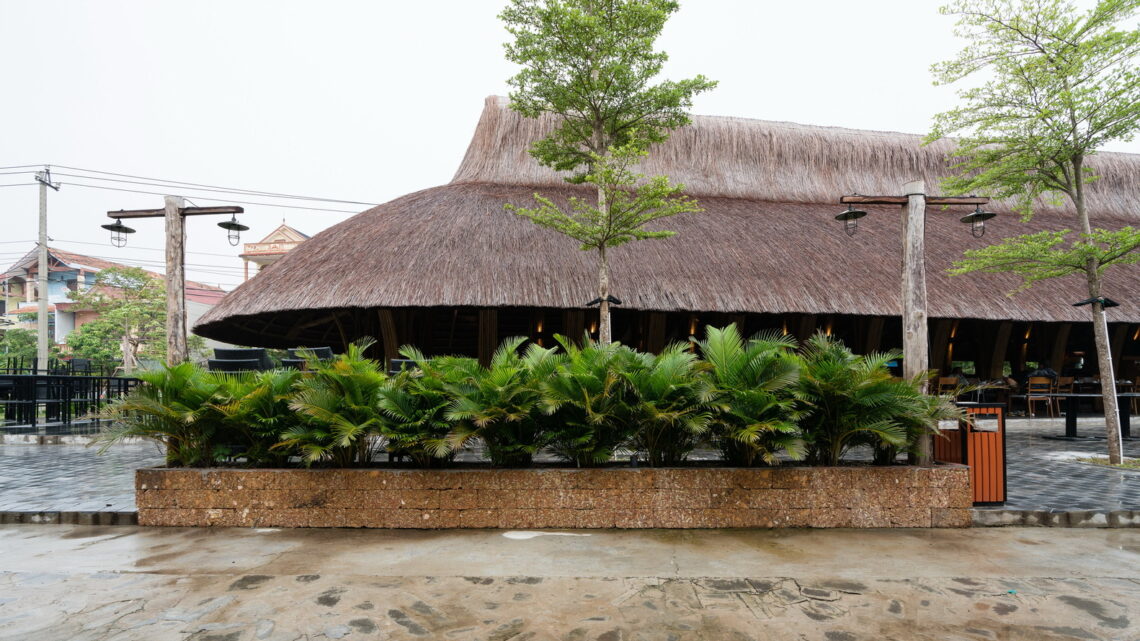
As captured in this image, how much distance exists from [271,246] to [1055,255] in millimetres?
45092

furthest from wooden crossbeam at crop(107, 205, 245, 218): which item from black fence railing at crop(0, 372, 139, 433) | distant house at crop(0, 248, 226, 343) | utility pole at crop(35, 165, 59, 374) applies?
distant house at crop(0, 248, 226, 343)

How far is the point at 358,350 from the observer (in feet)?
17.7

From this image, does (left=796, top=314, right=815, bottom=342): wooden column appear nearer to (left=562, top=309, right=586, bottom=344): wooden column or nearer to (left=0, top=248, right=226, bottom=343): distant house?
(left=562, top=309, right=586, bottom=344): wooden column

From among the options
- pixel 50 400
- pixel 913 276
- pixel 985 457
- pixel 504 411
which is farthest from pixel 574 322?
pixel 50 400

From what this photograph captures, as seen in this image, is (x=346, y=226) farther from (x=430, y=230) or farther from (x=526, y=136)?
(x=526, y=136)

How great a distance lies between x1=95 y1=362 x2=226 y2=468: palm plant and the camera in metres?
5.05

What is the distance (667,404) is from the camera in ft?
16.3

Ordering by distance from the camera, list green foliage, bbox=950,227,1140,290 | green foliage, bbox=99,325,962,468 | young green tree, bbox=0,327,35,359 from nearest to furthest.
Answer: green foliage, bbox=99,325,962,468 < green foliage, bbox=950,227,1140,290 < young green tree, bbox=0,327,35,359

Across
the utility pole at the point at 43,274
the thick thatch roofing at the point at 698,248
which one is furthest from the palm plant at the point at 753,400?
the utility pole at the point at 43,274

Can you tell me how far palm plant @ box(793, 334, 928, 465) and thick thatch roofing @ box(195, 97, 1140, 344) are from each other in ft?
20.6

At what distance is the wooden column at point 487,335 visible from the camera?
13094mm

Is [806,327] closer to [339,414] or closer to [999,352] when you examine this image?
[999,352]

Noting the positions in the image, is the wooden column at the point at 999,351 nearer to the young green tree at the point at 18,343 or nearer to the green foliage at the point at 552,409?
the green foliage at the point at 552,409

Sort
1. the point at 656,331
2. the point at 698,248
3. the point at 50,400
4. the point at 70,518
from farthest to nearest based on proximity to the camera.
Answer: the point at 656,331, the point at 698,248, the point at 50,400, the point at 70,518
